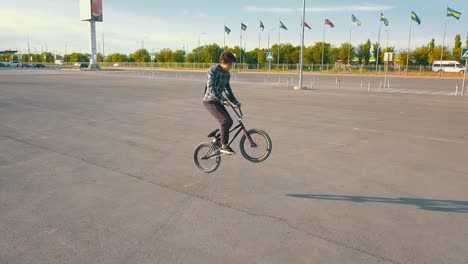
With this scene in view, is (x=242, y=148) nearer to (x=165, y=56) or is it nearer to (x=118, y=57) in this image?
(x=165, y=56)

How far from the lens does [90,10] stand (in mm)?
77250

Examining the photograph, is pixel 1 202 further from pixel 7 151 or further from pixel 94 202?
pixel 7 151

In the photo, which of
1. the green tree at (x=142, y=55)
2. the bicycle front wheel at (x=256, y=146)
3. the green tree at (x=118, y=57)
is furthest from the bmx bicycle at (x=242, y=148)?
the green tree at (x=118, y=57)

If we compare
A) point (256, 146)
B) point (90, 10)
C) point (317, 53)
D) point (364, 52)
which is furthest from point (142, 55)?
point (256, 146)

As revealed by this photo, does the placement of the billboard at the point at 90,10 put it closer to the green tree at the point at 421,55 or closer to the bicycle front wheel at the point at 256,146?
the green tree at the point at 421,55

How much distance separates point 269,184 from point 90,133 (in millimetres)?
6321

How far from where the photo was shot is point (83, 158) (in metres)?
7.64

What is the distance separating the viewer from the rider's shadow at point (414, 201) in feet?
16.5

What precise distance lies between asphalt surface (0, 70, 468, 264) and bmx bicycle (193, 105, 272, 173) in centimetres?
22

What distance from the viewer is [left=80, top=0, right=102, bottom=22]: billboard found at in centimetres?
7738

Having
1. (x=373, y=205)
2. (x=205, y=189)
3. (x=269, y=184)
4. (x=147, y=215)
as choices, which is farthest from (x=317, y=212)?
(x=147, y=215)

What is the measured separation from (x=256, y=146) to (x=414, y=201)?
275cm

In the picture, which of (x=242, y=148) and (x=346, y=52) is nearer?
(x=242, y=148)

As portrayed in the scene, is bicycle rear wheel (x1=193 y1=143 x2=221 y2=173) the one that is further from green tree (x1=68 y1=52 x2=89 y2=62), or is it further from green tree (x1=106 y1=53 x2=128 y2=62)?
green tree (x1=68 y1=52 x2=89 y2=62)
